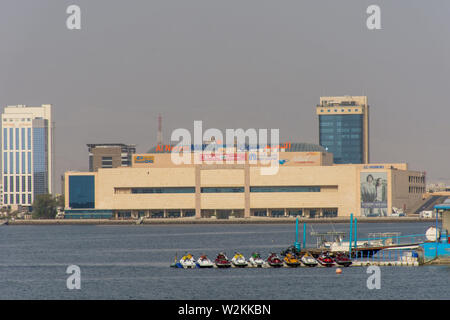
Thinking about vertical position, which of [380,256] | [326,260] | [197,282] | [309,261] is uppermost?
[326,260]

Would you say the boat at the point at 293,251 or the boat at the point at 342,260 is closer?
the boat at the point at 342,260

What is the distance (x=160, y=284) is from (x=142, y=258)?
1353 inches

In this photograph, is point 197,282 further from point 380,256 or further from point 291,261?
point 380,256

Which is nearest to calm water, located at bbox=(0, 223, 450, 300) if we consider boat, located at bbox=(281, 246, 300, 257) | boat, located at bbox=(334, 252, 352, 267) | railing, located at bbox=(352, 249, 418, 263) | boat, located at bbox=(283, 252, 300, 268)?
boat, located at bbox=(283, 252, 300, 268)

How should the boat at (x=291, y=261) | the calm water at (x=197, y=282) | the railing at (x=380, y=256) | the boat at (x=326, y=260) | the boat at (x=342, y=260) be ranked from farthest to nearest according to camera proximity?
1. the railing at (x=380, y=256)
2. the boat at (x=291, y=261)
3. the boat at (x=326, y=260)
4. the boat at (x=342, y=260)
5. the calm water at (x=197, y=282)

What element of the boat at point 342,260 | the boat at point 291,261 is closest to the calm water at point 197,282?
the boat at point 291,261

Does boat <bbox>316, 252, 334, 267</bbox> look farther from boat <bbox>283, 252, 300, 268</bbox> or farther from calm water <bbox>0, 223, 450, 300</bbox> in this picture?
boat <bbox>283, 252, 300, 268</bbox>

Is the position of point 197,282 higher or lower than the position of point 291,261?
lower

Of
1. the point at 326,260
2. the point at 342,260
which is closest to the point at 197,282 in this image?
the point at 326,260

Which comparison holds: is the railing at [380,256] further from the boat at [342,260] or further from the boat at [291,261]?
the boat at [291,261]

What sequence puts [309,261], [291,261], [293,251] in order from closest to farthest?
[291,261] < [309,261] < [293,251]
